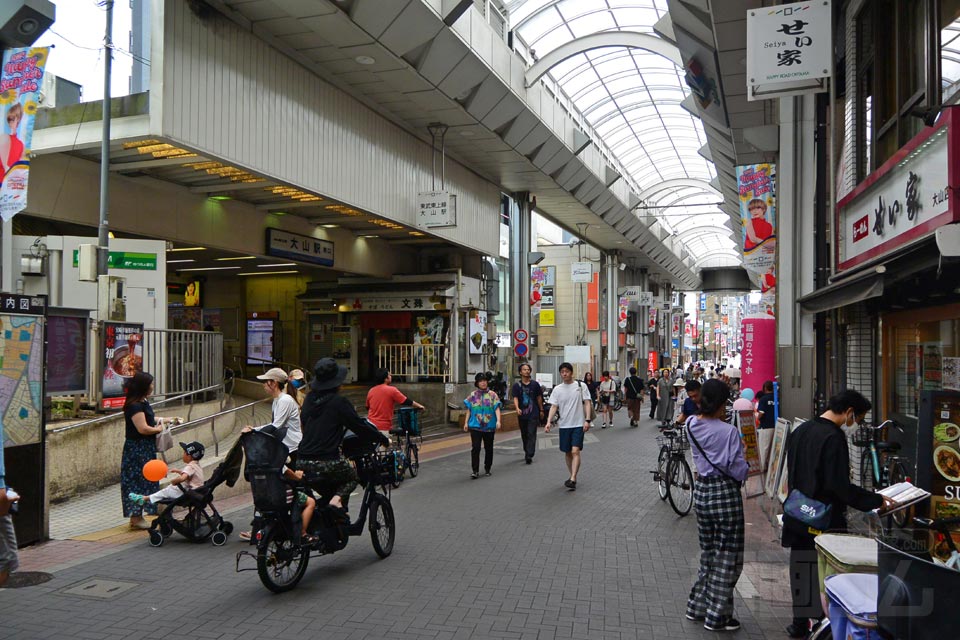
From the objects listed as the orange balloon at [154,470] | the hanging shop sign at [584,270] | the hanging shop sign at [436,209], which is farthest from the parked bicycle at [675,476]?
the hanging shop sign at [584,270]

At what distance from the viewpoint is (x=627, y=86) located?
23.3 metres

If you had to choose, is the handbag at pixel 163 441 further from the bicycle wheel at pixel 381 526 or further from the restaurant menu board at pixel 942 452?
the restaurant menu board at pixel 942 452

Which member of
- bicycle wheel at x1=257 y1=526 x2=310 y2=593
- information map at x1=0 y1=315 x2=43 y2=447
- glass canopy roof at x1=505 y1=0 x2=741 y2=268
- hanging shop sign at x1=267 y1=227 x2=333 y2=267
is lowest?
bicycle wheel at x1=257 y1=526 x2=310 y2=593

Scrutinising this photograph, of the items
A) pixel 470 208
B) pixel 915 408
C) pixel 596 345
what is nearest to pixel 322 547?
pixel 915 408

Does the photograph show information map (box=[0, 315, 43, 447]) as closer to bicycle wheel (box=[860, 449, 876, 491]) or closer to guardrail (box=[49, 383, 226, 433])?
guardrail (box=[49, 383, 226, 433])

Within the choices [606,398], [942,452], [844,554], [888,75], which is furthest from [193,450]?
[606,398]

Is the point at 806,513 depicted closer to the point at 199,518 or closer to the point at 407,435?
the point at 199,518

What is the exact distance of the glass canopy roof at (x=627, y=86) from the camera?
1800 cm

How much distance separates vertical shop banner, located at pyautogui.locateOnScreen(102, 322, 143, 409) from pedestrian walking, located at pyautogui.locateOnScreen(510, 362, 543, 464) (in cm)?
608

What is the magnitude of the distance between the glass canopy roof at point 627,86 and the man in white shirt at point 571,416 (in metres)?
9.31

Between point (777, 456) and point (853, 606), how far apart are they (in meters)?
5.99

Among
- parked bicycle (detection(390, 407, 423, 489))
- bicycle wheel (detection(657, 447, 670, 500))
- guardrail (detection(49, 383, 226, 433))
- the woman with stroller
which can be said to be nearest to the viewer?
the woman with stroller

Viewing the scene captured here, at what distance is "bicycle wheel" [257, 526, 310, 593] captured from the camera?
5477mm

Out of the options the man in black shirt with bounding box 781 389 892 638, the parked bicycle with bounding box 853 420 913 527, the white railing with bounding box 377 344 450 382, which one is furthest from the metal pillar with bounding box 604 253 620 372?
the man in black shirt with bounding box 781 389 892 638
